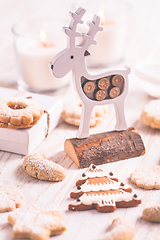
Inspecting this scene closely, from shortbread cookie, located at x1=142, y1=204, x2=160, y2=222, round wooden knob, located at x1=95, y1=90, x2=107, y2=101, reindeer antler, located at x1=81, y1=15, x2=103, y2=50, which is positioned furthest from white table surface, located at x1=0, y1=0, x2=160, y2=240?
reindeer antler, located at x1=81, y1=15, x2=103, y2=50

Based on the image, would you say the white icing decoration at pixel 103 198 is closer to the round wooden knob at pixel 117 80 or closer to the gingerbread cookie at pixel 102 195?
the gingerbread cookie at pixel 102 195

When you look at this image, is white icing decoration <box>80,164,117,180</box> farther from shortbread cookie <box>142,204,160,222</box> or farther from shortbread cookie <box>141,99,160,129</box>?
shortbread cookie <box>141,99,160,129</box>

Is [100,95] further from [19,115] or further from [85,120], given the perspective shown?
[19,115]

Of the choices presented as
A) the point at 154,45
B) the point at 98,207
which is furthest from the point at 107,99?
the point at 154,45

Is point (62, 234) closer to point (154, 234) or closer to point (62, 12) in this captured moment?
point (154, 234)

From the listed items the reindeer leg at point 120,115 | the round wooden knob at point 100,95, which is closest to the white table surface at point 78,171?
the reindeer leg at point 120,115
